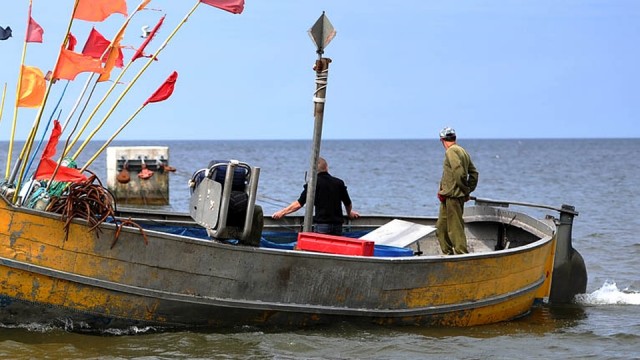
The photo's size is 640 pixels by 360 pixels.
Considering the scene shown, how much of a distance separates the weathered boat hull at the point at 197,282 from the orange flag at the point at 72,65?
1305mm

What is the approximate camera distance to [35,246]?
9.13 metres

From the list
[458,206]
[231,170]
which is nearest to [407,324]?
[458,206]

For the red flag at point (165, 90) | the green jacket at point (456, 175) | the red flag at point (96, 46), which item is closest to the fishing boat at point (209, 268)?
the red flag at point (165, 90)

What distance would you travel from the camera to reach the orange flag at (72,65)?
30.9 ft

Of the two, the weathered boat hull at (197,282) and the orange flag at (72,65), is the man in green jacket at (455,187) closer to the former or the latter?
the weathered boat hull at (197,282)

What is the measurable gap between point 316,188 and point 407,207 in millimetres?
22661

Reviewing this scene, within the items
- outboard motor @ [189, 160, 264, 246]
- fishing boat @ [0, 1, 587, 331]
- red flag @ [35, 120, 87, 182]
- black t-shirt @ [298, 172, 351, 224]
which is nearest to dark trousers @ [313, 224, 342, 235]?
black t-shirt @ [298, 172, 351, 224]

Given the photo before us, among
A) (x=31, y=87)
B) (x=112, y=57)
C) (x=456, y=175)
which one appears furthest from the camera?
(x=456, y=175)

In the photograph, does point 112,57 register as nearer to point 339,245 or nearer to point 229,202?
point 229,202

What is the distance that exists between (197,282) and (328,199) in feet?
8.92

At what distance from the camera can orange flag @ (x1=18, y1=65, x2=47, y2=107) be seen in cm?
1001

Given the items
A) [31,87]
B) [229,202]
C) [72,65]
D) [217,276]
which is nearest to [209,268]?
[217,276]

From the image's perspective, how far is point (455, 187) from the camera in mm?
11859

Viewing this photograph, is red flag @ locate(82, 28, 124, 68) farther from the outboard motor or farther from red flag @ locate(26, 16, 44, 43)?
Result: the outboard motor
